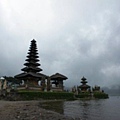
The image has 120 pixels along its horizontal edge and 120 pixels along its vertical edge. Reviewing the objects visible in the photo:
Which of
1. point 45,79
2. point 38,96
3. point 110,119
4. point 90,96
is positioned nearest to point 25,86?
point 38,96

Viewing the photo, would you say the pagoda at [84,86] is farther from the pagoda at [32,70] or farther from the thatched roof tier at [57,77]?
the pagoda at [32,70]

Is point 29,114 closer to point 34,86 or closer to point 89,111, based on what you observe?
point 89,111

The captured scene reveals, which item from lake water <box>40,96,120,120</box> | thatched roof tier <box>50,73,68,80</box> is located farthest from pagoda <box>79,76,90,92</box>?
lake water <box>40,96,120,120</box>

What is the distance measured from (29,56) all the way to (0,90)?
24.0 meters

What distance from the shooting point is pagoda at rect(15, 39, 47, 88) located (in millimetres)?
58281

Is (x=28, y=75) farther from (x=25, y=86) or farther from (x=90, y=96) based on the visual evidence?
(x=90, y=96)

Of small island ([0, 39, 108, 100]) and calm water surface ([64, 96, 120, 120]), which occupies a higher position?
small island ([0, 39, 108, 100])

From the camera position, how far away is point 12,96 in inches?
1709

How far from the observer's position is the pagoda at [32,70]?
191ft

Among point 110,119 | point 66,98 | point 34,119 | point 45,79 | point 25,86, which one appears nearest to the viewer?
point 34,119

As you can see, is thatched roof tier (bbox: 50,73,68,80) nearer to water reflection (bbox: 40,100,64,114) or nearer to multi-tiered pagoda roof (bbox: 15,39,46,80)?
multi-tiered pagoda roof (bbox: 15,39,46,80)

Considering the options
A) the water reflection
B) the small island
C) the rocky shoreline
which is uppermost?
the small island

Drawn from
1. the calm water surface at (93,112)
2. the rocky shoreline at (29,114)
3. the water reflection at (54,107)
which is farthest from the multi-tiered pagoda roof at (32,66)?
the rocky shoreline at (29,114)

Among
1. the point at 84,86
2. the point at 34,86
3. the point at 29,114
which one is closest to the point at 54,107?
the point at 29,114
